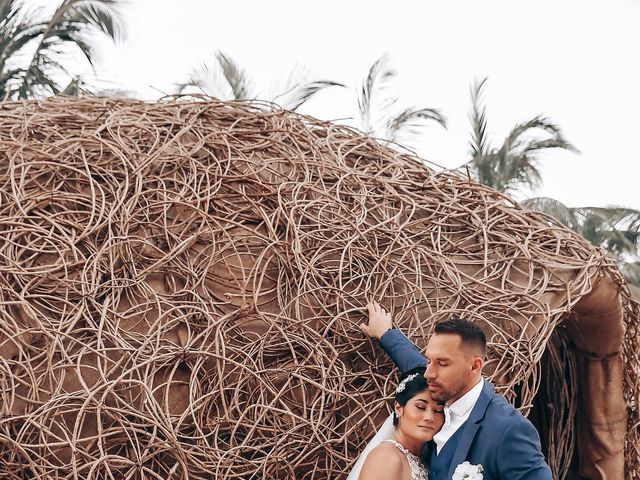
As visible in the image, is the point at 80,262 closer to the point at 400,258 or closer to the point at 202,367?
the point at 202,367

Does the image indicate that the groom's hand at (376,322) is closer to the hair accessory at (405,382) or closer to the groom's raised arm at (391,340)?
the groom's raised arm at (391,340)

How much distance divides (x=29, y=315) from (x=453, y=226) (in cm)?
201

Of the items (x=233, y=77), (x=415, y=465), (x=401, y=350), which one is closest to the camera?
(x=415, y=465)

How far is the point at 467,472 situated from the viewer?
3.13 m

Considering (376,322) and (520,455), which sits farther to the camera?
(376,322)

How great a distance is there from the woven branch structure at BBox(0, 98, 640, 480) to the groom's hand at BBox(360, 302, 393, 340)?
6cm

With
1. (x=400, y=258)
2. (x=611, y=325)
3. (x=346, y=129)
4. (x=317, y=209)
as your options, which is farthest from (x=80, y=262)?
(x=611, y=325)

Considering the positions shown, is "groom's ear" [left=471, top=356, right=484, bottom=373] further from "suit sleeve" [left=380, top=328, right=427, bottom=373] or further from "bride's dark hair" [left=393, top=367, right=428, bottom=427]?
"suit sleeve" [left=380, top=328, right=427, bottom=373]

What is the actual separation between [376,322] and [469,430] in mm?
880

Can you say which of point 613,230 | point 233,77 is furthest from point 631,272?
point 233,77

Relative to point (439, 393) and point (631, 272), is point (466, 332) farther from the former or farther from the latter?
point (631, 272)

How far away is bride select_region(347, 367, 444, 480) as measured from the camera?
10.6 ft

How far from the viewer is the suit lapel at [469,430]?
125 inches

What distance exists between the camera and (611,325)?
493 cm
